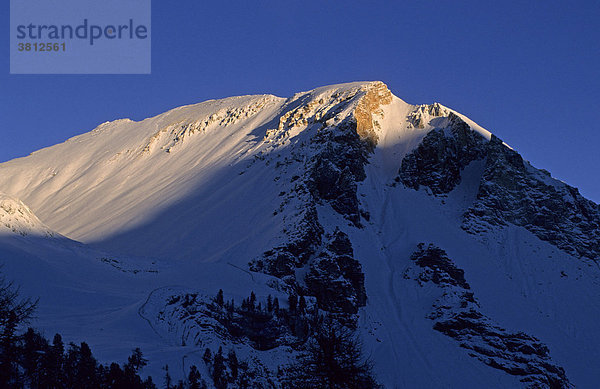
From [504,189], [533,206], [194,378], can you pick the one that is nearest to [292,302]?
[194,378]

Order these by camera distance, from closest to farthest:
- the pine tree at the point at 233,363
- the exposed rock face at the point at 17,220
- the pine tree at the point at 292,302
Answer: the pine tree at the point at 233,363
the exposed rock face at the point at 17,220
the pine tree at the point at 292,302

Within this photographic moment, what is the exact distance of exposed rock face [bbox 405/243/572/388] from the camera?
110m

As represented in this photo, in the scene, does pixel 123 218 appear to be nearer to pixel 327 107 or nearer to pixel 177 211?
pixel 177 211

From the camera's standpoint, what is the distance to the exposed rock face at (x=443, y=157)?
156 metres

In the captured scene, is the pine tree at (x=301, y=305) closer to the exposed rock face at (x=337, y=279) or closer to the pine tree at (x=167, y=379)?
the exposed rock face at (x=337, y=279)

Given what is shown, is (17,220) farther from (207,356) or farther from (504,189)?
(504,189)

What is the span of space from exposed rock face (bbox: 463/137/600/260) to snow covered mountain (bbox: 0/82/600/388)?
38 centimetres

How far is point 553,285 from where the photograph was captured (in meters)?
133

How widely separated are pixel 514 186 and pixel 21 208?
9630cm

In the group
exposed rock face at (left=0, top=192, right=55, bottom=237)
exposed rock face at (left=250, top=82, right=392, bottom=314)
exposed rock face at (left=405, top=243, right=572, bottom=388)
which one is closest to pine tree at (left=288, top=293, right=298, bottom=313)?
exposed rock face at (left=250, top=82, right=392, bottom=314)

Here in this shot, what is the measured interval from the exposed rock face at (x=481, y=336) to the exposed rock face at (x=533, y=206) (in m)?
19.7

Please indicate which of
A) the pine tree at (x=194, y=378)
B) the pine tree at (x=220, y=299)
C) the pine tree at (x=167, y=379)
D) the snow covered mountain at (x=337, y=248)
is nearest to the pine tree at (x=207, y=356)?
the snow covered mountain at (x=337, y=248)

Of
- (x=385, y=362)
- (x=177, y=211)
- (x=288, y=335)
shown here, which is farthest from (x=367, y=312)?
(x=177, y=211)

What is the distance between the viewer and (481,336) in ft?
382
